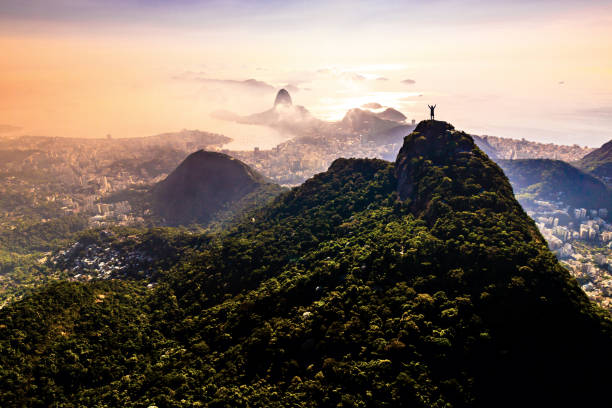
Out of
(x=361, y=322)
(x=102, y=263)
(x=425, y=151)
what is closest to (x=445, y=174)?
(x=425, y=151)

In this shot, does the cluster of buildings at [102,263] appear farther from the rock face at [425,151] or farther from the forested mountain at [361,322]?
the rock face at [425,151]

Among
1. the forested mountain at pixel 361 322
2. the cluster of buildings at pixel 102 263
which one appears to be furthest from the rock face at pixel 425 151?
the cluster of buildings at pixel 102 263

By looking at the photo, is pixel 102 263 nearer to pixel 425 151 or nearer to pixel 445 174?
pixel 425 151

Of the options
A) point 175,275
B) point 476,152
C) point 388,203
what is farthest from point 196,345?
point 476,152

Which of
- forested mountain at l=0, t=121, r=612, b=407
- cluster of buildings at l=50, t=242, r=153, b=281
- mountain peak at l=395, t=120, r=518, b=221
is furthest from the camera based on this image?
cluster of buildings at l=50, t=242, r=153, b=281

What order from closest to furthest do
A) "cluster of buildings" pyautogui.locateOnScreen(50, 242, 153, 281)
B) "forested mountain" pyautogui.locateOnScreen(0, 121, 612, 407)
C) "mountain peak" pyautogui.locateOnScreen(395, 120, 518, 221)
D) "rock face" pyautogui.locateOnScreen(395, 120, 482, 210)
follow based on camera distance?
"forested mountain" pyautogui.locateOnScreen(0, 121, 612, 407) < "mountain peak" pyautogui.locateOnScreen(395, 120, 518, 221) < "rock face" pyautogui.locateOnScreen(395, 120, 482, 210) < "cluster of buildings" pyautogui.locateOnScreen(50, 242, 153, 281)

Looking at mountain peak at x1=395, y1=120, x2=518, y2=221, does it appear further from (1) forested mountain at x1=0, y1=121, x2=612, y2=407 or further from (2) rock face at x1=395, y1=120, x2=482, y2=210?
(1) forested mountain at x1=0, y1=121, x2=612, y2=407

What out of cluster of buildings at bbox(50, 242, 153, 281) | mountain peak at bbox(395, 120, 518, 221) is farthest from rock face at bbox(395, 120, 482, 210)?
cluster of buildings at bbox(50, 242, 153, 281)

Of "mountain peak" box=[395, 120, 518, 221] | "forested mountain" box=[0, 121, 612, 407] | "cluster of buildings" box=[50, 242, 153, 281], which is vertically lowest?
"cluster of buildings" box=[50, 242, 153, 281]
